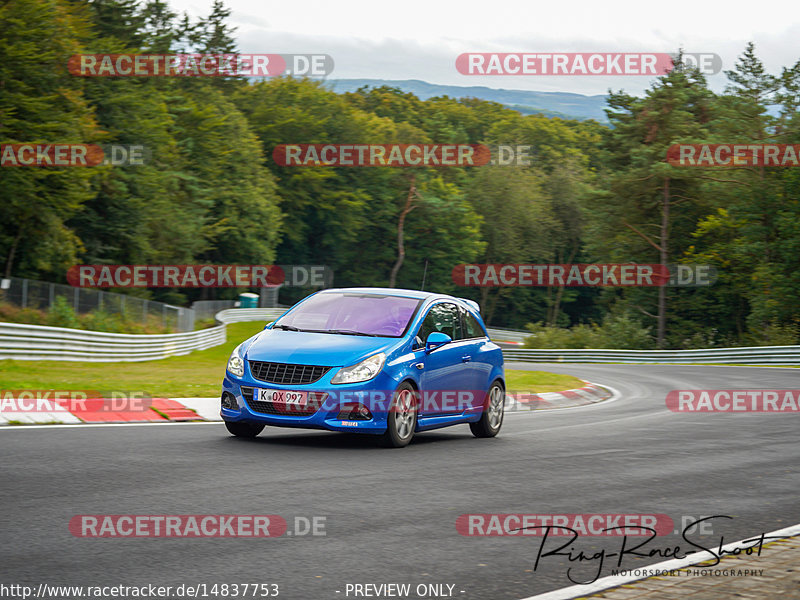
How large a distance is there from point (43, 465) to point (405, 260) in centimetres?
9911

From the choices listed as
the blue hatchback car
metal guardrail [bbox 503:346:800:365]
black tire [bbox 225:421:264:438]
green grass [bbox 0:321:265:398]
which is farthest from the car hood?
metal guardrail [bbox 503:346:800:365]

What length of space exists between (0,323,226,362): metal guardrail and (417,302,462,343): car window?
15448 millimetres

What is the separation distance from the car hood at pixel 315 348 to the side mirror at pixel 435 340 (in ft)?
1.46

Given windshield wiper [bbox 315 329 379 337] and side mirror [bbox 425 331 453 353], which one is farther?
side mirror [bbox 425 331 453 353]

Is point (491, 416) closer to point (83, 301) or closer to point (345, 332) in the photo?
point (345, 332)

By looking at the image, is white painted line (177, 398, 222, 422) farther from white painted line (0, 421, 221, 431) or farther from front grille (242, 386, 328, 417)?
front grille (242, 386, 328, 417)

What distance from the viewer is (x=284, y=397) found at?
11102mm

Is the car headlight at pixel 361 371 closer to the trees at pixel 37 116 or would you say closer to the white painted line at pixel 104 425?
the white painted line at pixel 104 425

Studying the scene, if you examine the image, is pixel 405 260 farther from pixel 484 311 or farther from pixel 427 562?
pixel 427 562

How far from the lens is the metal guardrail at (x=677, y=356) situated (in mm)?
A: 42750

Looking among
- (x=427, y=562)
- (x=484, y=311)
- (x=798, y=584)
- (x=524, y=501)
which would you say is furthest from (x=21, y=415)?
(x=484, y=311)

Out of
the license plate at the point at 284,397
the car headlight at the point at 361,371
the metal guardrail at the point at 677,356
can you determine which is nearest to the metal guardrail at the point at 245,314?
the metal guardrail at the point at 677,356

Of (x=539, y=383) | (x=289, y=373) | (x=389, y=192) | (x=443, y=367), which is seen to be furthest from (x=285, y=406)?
(x=389, y=192)

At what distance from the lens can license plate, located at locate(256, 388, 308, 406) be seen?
11039mm
